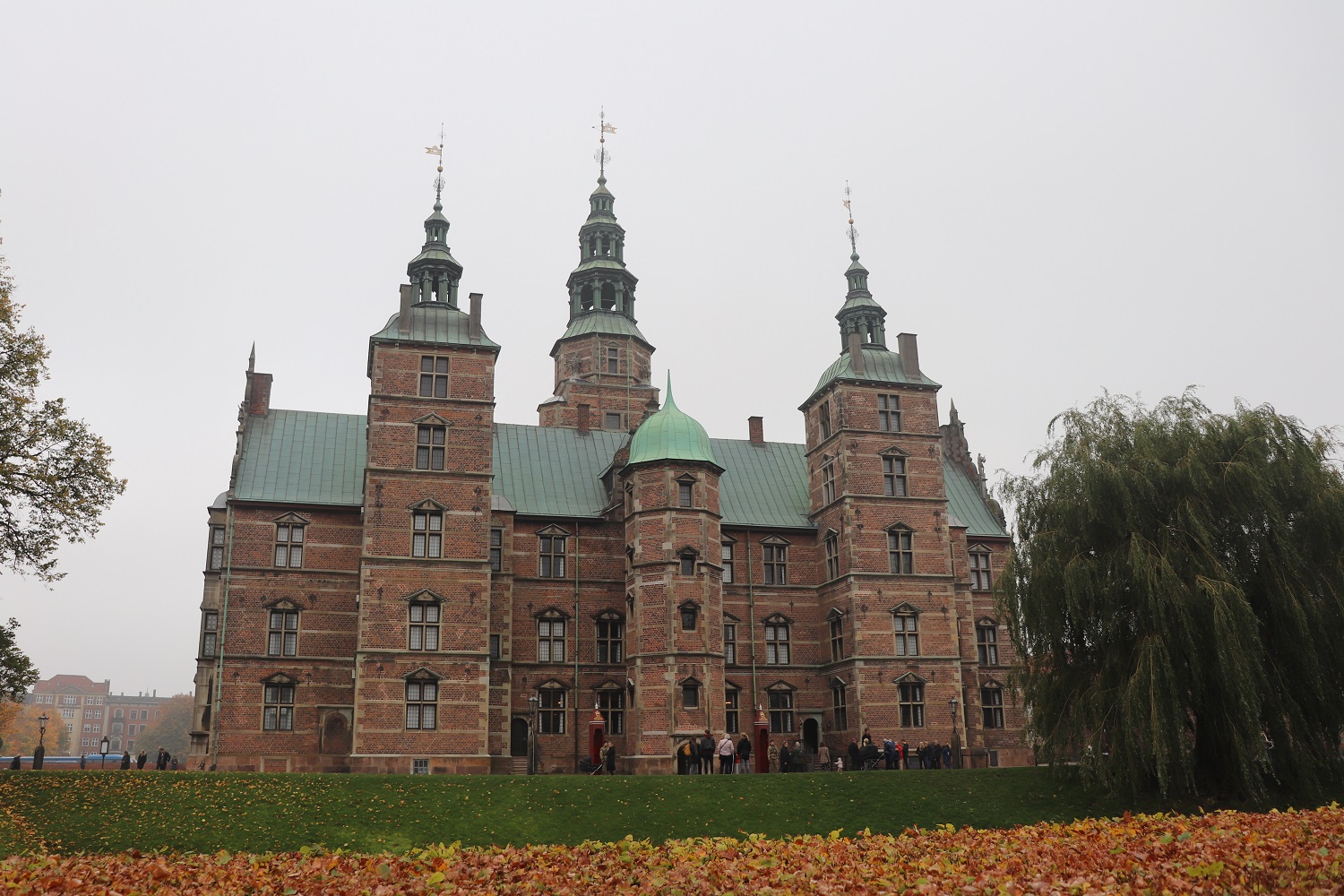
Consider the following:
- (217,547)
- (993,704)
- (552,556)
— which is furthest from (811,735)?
(217,547)

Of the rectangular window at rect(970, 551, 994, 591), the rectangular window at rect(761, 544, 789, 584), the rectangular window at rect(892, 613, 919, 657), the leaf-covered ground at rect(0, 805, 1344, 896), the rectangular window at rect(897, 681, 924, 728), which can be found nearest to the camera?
the leaf-covered ground at rect(0, 805, 1344, 896)

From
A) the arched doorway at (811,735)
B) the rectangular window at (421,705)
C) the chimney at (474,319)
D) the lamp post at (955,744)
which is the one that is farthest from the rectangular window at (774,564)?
the rectangular window at (421,705)

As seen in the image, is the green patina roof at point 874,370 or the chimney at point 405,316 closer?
the chimney at point 405,316

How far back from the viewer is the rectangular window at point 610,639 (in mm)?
41750

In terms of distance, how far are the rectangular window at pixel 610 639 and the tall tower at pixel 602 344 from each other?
1794 centimetres

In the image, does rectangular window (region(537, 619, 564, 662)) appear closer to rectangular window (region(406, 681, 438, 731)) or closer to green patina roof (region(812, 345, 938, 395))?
rectangular window (region(406, 681, 438, 731))

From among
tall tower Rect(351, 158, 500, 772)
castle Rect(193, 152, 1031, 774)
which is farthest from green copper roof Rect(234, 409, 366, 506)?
tall tower Rect(351, 158, 500, 772)

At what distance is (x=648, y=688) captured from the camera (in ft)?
124

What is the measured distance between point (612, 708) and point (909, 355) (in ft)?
62.8

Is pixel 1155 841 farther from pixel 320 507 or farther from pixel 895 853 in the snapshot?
pixel 320 507

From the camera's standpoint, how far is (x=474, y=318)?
4047cm

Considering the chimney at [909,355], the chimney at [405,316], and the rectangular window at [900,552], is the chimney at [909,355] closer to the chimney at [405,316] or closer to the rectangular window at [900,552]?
the rectangular window at [900,552]

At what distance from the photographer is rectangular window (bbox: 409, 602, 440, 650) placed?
36406 millimetres

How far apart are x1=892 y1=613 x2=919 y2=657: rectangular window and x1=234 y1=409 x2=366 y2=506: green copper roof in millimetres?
20910
